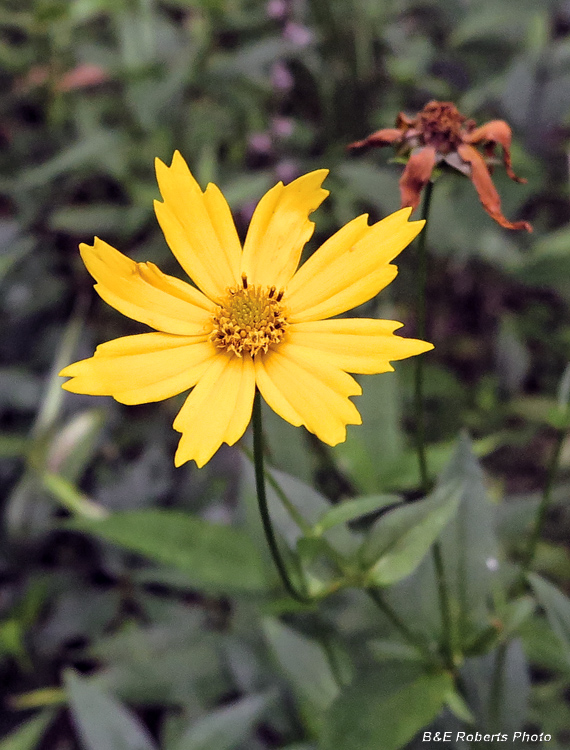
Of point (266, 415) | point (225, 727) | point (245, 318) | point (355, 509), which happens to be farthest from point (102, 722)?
point (245, 318)

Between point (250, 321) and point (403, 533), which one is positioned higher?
point (250, 321)

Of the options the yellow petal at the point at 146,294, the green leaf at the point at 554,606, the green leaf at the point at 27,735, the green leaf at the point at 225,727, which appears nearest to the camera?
the yellow petal at the point at 146,294

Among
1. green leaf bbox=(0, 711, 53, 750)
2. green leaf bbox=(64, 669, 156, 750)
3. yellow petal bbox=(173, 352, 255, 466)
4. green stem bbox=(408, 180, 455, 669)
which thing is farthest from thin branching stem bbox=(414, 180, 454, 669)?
green leaf bbox=(0, 711, 53, 750)

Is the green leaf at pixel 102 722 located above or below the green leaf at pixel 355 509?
below

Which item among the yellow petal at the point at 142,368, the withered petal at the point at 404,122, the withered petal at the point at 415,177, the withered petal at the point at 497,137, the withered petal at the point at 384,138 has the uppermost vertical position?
Result: the withered petal at the point at 404,122

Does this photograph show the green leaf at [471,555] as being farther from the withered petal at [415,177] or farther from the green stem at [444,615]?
the withered petal at [415,177]

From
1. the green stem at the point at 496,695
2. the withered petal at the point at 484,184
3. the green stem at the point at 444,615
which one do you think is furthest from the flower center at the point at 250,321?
the green stem at the point at 496,695

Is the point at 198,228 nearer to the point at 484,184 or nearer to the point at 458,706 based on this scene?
the point at 484,184
